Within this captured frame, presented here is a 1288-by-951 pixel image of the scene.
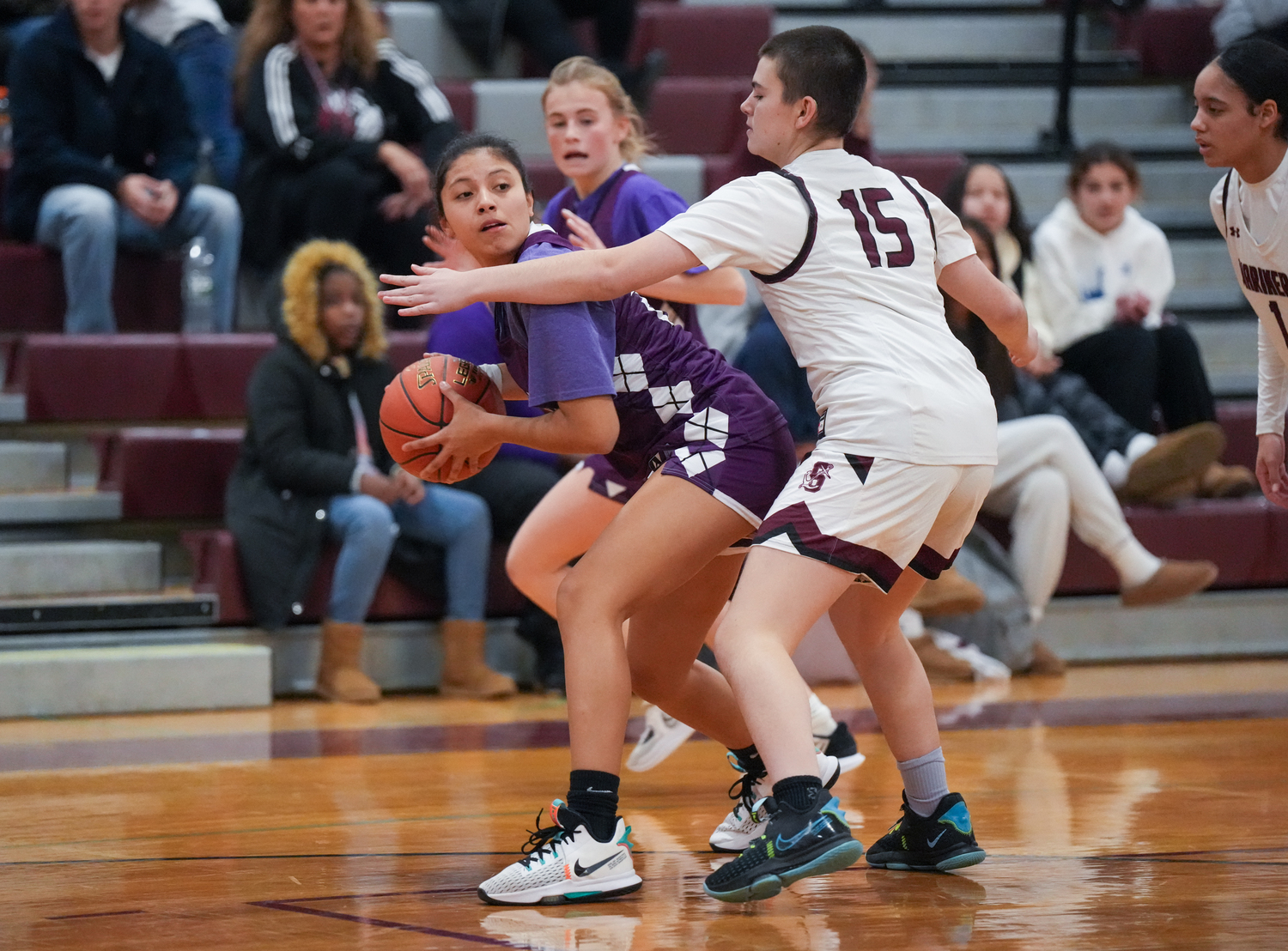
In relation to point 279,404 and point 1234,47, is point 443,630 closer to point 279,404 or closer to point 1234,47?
point 279,404

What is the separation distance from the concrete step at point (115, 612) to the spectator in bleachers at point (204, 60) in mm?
2200

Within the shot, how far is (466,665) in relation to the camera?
5.85 meters

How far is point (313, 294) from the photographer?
5980 mm

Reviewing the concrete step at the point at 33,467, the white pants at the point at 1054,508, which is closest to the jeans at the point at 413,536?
the concrete step at the point at 33,467

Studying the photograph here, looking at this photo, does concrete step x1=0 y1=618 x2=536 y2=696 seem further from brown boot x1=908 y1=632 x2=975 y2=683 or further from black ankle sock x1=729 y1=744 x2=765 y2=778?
black ankle sock x1=729 y1=744 x2=765 y2=778

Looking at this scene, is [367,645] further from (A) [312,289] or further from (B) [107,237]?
(B) [107,237]

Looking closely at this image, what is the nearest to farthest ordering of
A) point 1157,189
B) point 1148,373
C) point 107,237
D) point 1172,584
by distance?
point 1172,584
point 107,237
point 1148,373
point 1157,189

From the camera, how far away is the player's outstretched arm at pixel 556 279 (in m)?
2.75

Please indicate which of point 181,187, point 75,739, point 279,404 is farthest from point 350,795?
point 181,187

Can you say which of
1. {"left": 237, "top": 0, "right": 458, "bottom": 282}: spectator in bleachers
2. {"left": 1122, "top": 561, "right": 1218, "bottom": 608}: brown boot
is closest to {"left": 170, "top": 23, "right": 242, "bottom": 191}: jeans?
{"left": 237, "top": 0, "right": 458, "bottom": 282}: spectator in bleachers

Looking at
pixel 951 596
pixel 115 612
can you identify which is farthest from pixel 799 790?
pixel 115 612

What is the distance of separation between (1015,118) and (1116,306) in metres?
Answer: 2.41

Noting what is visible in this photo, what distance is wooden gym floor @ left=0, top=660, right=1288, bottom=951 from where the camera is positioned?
2607 millimetres

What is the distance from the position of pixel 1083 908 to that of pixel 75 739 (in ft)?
10.5
